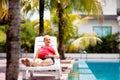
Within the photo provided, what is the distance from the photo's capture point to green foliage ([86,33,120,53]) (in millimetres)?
28562

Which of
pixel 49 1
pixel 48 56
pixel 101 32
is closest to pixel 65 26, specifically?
pixel 49 1

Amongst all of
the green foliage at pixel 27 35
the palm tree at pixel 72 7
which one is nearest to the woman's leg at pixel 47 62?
the palm tree at pixel 72 7

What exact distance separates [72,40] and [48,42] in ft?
52.5

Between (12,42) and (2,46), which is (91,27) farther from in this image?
(12,42)

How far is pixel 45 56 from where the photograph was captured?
383 inches

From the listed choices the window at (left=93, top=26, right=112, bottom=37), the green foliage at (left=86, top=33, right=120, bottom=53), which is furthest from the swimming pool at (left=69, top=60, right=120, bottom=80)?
the window at (left=93, top=26, right=112, bottom=37)

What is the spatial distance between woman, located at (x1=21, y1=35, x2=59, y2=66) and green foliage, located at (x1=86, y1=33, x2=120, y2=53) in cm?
1891

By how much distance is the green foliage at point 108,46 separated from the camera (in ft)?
93.7

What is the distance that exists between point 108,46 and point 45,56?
19474 millimetres

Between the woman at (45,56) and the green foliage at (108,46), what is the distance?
62.0ft

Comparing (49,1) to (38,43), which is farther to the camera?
(49,1)

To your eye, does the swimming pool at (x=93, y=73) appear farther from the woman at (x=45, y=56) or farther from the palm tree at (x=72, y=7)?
the woman at (x=45, y=56)

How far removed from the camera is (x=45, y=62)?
354 inches

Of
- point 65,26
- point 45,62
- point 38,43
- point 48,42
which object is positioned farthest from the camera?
point 65,26
